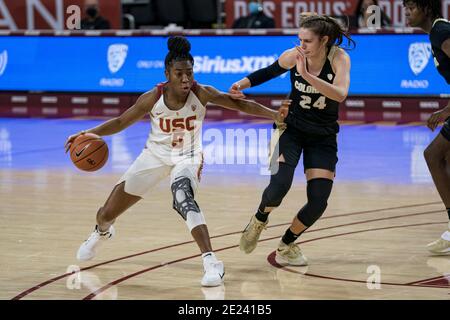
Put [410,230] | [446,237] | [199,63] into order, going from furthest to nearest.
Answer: [199,63] < [410,230] < [446,237]

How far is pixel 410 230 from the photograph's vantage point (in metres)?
9.16

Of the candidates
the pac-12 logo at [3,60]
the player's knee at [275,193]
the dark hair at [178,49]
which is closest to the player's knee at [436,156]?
the player's knee at [275,193]

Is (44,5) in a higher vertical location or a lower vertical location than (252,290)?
higher

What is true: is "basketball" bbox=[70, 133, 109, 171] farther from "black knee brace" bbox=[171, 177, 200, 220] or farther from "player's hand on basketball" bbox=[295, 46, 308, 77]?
"player's hand on basketball" bbox=[295, 46, 308, 77]

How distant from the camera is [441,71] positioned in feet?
26.9

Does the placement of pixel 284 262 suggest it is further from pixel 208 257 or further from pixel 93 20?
pixel 93 20

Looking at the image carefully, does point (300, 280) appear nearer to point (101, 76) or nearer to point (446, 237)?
point (446, 237)

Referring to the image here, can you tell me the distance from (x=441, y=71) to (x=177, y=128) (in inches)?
93.3

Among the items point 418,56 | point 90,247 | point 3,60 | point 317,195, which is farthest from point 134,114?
point 3,60

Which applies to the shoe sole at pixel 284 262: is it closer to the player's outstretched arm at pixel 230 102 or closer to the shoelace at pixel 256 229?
the shoelace at pixel 256 229

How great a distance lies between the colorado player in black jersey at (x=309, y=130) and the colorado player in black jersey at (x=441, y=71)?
2.65ft

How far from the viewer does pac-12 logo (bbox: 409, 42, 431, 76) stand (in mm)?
16328
